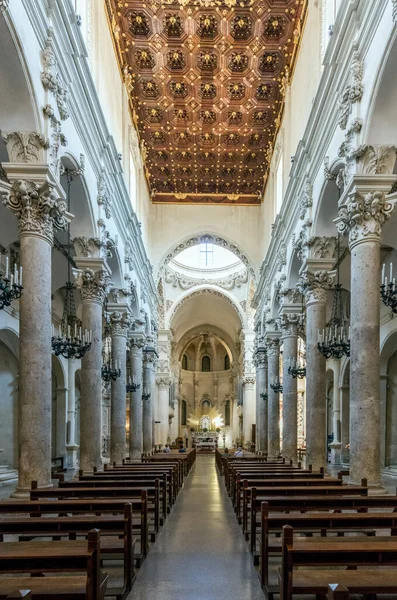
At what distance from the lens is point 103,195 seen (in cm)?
1489

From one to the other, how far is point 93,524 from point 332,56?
32.5 ft

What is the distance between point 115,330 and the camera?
19.7 metres

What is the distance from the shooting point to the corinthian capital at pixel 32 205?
920cm

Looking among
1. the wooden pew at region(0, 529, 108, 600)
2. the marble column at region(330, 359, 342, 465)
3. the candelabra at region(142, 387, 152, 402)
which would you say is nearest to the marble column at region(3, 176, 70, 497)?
the wooden pew at region(0, 529, 108, 600)

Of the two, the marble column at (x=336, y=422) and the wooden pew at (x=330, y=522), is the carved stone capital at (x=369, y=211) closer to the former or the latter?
the wooden pew at (x=330, y=522)

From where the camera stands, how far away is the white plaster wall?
18016 millimetres

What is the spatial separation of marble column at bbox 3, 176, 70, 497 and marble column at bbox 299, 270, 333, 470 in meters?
7.42

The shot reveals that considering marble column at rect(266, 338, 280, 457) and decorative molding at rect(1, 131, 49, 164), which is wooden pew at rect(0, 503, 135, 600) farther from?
marble column at rect(266, 338, 280, 457)

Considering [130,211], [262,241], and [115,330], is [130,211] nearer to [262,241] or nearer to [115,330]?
[115,330]

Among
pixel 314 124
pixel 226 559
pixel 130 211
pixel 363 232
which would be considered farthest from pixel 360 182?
pixel 130 211

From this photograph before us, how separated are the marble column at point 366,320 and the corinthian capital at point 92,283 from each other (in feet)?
22.6

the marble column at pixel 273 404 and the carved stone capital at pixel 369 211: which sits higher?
the carved stone capital at pixel 369 211

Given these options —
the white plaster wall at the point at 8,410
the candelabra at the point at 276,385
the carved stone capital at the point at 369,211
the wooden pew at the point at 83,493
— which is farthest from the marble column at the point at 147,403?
the wooden pew at the point at 83,493

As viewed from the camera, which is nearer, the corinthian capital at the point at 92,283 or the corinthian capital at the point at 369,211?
the corinthian capital at the point at 369,211
